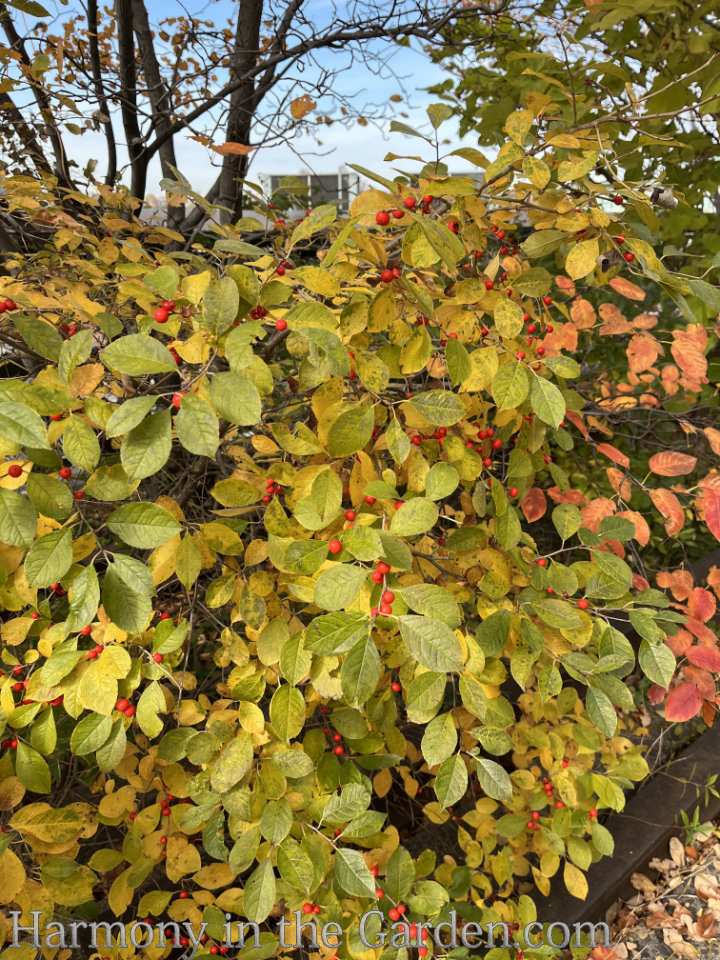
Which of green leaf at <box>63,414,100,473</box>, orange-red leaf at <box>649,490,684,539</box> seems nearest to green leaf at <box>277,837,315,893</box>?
green leaf at <box>63,414,100,473</box>

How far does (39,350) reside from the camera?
950 mm

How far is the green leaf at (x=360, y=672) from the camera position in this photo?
2.69 feet

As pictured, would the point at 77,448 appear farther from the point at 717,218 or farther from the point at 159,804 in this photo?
the point at 717,218

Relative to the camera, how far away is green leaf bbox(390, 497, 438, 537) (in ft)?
2.92

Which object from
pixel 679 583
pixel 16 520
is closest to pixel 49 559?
pixel 16 520

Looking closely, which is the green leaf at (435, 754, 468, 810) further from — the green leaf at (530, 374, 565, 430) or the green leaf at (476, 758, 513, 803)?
the green leaf at (530, 374, 565, 430)

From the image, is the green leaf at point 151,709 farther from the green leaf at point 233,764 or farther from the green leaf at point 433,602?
the green leaf at point 433,602

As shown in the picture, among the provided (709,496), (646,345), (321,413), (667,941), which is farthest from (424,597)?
(667,941)

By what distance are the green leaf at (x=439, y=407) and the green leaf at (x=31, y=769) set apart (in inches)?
34.5

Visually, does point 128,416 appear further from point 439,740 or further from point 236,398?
point 439,740

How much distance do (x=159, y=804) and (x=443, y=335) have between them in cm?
112

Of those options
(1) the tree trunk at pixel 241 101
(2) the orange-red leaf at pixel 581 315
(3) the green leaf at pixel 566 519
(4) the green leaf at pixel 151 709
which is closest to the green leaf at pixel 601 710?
(3) the green leaf at pixel 566 519

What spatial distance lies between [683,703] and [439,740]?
896 mm

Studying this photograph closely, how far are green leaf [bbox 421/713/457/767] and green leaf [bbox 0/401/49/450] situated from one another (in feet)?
2.34
